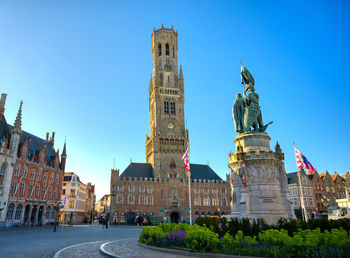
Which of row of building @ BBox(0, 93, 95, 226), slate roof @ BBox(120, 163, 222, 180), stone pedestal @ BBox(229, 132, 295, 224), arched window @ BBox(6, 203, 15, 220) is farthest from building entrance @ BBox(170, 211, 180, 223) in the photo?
stone pedestal @ BBox(229, 132, 295, 224)

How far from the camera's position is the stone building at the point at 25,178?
4094cm

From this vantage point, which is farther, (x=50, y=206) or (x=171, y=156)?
(x=171, y=156)

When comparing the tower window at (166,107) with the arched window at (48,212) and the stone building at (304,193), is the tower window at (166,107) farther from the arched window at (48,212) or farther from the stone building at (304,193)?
the arched window at (48,212)

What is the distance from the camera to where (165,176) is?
68.9 metres

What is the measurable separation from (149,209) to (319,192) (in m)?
43.0

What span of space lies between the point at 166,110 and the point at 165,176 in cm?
2007

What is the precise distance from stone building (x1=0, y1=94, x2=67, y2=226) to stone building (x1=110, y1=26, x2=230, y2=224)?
48.7 feet

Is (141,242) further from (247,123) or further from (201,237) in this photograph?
(247,123)

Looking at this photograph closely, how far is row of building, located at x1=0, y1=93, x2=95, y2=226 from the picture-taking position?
40969mm

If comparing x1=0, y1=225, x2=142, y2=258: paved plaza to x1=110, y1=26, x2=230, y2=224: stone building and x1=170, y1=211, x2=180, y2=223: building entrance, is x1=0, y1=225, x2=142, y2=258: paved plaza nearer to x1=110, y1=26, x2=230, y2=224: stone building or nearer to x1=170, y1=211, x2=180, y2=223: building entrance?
A: x1=110, y1=26, x2=230, y2=224: stone building

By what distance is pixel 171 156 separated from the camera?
234 ft

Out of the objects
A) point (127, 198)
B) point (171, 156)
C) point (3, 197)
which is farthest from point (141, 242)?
point (171, 156)

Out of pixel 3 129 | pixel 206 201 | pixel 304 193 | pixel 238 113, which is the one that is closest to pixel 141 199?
pixel 206 201

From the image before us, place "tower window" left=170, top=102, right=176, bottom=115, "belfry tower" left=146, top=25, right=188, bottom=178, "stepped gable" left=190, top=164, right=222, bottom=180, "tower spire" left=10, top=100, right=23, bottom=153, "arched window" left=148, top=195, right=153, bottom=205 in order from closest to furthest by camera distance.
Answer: "tower spire" left=10, top=100, right=23, bottom=153 < "arched window" left=148, top=195, right=153, bottom=205 < "belfry tower" left=146, top=25, right=188, bottom=178 < "stepped gable" left=190, top=164, right=222, bottom=180 < "tower window" left=170, top=102, right=176, bottom=115
